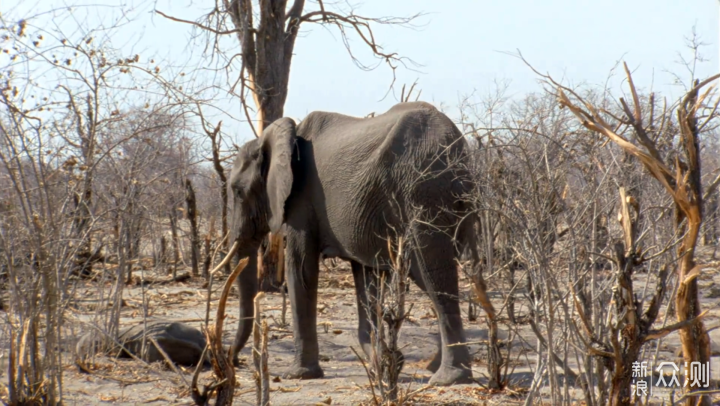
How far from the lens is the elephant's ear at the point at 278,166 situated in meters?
7.30

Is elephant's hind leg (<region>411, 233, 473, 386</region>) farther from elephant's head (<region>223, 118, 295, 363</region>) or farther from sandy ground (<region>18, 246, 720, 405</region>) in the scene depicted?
elephant's head (<region>223, 118, 295, 363</region>)

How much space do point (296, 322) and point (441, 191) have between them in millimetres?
1793

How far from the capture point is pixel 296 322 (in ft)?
23.7

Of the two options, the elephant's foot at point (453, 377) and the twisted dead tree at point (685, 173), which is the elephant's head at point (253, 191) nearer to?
the elephant's foot at point (453, 377)

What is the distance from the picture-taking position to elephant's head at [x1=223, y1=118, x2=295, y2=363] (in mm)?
7535

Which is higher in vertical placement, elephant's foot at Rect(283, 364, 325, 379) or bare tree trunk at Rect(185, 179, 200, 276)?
bare tree trunk at Rect(185, 179, 200, 276)

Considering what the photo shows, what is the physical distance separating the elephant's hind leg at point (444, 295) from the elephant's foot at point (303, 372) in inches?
43.1

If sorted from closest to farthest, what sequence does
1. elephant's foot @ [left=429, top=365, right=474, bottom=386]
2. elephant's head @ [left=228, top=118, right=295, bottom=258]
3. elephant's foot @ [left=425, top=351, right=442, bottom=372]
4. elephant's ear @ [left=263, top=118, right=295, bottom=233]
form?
elephant's foot @ [left=429, top=365, right=474, bottom=386], elephant's foot @ [left=425, top=351, right=442, bottom=372], elephant's ear @ [left=263, top=118, right=295, bottom=233], elephant's head @ [left=228, top=118, right=295, bottom=258]

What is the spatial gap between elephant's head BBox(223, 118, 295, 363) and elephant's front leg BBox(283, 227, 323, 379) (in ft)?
0.91

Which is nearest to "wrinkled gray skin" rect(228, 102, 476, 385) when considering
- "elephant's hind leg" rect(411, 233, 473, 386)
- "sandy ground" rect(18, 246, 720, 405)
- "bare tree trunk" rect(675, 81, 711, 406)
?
"elephant's hind leg" rect(411, 233, 473, 386)

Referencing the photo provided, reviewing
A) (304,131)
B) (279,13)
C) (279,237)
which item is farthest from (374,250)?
(279,13)

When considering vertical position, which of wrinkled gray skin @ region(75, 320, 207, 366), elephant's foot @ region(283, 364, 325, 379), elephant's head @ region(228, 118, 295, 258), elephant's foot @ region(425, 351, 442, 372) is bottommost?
elephant's foot @ region(283, 364, 325, 379)

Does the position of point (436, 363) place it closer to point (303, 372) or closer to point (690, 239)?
point (303, 372)

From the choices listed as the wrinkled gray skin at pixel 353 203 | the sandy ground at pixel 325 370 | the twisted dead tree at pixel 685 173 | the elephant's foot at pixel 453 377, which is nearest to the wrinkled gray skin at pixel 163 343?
the sandy ground at pixel 325 370
